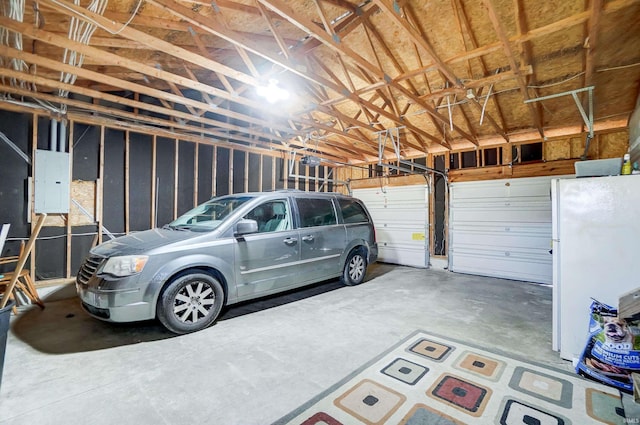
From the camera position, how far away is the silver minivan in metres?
2.67

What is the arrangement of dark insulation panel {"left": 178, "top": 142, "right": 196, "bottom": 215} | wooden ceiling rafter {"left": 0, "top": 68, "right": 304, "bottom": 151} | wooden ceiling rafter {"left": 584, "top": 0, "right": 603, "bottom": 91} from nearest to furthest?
1. wooden ceiling rafter {"left": 584, "top": 0, "right": 603, "bottom": 91}
2. wooden ceiling rafter {"left": 0, "top": 68, "right": 304, "bottom": 151}
3. dark insulation panel {"left": 178, "top": 142, "right": 196, "bottom": 215}

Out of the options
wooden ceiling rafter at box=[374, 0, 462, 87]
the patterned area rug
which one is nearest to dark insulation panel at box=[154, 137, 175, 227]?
wooden ceiling rafter at box=[374, 0, 462, 87]

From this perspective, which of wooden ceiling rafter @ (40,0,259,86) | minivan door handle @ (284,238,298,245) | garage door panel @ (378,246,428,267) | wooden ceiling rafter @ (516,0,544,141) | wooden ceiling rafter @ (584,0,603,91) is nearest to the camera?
wooden ceiling rafter @ (40,0,259,86)

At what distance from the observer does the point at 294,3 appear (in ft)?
10.7

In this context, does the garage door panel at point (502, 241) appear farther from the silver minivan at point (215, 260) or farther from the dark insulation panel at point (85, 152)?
the dark insulation panel at point (85, 152)

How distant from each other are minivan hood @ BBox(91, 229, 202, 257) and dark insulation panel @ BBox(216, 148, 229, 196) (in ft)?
9.04

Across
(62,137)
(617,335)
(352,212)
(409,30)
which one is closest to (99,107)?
(62,137)

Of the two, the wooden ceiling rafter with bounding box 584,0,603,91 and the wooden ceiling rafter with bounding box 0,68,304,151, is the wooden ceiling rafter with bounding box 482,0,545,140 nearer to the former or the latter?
the wooden ceiling rafter with bounding box 584,0,603,91

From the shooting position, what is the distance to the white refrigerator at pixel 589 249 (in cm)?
223

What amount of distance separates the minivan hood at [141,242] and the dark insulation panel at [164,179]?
2050mm

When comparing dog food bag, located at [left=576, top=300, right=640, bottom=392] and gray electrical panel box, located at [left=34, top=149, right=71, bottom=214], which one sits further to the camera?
gray electrical panel box, located at [left=34, top=149, right=71, bottom=214]

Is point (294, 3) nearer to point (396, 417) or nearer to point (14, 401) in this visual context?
point (396, 417)

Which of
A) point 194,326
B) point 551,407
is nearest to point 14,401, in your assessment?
point 194,326

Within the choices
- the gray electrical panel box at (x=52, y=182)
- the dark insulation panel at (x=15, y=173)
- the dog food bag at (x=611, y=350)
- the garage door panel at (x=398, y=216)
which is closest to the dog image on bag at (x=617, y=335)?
the dog food bag at (x=611, y=350)
